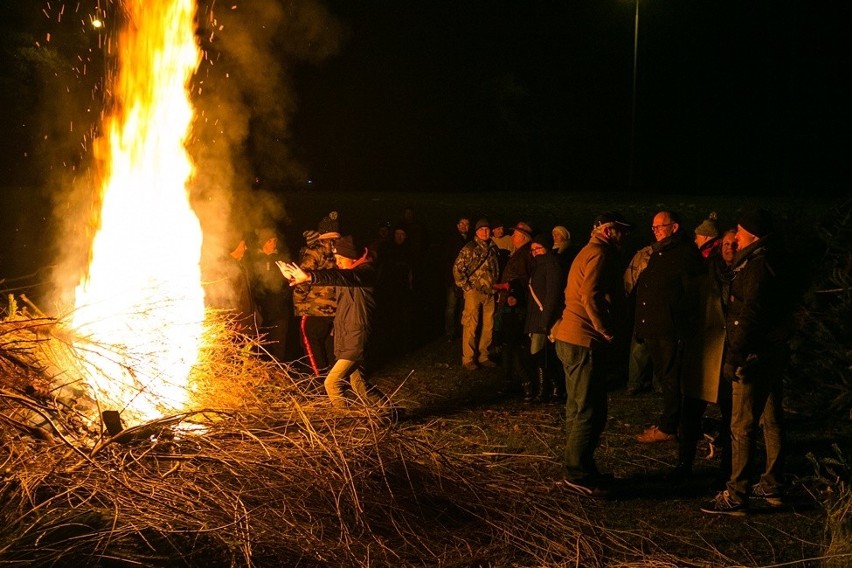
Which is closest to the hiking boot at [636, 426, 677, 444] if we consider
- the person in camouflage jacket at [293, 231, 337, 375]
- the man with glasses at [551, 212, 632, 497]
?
the man with glasses at [551, 212, 632, 497]

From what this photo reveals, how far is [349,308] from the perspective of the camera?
321 inches

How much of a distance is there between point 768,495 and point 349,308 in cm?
396

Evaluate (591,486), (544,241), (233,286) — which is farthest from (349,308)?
(591,486)

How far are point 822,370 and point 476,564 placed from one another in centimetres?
484

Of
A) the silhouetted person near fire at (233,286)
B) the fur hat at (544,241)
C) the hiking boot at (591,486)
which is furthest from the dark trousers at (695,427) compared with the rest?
the silhouetted person near fire at (233,286)

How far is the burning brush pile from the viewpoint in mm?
4914

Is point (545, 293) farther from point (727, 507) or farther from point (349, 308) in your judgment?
point (727, 507)

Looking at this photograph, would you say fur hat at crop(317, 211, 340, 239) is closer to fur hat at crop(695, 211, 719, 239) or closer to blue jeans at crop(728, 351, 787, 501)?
fur hat at crop(695, 211, 719, 239)

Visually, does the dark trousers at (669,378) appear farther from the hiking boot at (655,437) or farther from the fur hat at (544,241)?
the fur hat at (544,241)

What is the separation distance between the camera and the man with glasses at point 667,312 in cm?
788

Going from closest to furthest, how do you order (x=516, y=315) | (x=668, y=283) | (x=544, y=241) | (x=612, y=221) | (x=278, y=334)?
(x=612, y=221) → (x=668, y=283) → (x=544, y=241) → (x=516, y=315) → (x=278, y=334)

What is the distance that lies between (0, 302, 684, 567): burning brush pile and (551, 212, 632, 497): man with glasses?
0.37 meters

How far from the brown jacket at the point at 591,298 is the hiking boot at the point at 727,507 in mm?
1431

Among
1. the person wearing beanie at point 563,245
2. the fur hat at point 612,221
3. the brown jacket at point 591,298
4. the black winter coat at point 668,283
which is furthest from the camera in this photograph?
the person wearing beanie at point 563,245
